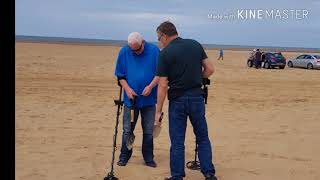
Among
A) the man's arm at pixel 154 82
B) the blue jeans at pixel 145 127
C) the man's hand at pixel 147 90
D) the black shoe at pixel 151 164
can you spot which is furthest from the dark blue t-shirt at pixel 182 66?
the black shoe at pixel 151 164

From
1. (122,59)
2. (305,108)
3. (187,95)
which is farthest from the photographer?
(305,108)

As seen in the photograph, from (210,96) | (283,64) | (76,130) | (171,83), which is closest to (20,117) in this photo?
(76,130)

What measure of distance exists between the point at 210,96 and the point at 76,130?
7.22 metres

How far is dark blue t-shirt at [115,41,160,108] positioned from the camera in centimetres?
630

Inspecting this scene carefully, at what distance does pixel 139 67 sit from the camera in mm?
6309

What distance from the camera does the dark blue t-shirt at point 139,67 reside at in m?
6.30

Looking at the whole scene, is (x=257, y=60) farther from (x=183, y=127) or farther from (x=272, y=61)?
(x=183, y=127)

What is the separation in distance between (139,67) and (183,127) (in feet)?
3.60

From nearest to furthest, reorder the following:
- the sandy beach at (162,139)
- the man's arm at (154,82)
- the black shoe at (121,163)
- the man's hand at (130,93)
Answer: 1. the man's arm at (154,82)
2. the man's hand at (130,93)
3. the sandy beach at (162,139)
4. the black shoe at (121,163)

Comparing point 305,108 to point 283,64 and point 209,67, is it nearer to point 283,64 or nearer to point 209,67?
point 209,67

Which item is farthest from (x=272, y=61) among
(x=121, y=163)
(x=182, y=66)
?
(x=182, y=66)

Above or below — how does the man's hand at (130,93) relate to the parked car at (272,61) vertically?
below

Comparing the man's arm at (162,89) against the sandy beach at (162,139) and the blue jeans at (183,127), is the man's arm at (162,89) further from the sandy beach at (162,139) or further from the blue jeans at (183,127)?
the sandy beach at (162,139)

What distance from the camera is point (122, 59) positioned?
635 centimetres
